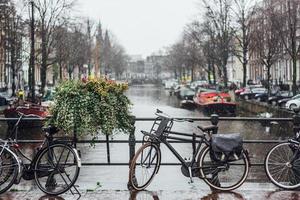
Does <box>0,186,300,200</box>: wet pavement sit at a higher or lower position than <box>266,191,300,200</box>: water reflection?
higher

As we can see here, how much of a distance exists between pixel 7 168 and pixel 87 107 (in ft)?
5.02

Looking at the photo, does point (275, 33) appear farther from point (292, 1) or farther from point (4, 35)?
point (4, 35)

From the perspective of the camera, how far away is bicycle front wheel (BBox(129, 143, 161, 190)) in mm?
8398

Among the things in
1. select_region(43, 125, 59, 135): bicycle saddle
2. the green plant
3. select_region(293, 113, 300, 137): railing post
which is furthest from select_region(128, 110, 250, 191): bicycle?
select_region(43, 125, 59, 135): bicycle saddle

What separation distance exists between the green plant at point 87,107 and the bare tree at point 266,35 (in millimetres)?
38414

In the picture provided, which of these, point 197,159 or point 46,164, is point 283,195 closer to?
point 197,159

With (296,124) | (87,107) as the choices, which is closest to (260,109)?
(296,124)

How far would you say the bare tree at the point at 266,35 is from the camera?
156 ft

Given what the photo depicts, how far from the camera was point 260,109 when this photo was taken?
42.8 meters

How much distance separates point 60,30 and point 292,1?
71.9 ft

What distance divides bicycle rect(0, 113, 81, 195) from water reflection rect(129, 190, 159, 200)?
2.76 feet

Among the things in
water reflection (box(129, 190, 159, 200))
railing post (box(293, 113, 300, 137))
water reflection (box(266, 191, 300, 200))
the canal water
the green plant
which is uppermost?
the green plant

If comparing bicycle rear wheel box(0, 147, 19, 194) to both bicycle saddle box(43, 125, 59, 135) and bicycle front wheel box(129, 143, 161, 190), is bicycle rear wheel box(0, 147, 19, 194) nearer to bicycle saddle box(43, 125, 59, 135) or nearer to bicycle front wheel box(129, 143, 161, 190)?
bicycle saddle box(43, 125, 59, 135)

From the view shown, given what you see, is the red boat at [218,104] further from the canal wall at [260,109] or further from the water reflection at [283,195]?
the water reflection at [283,195]
